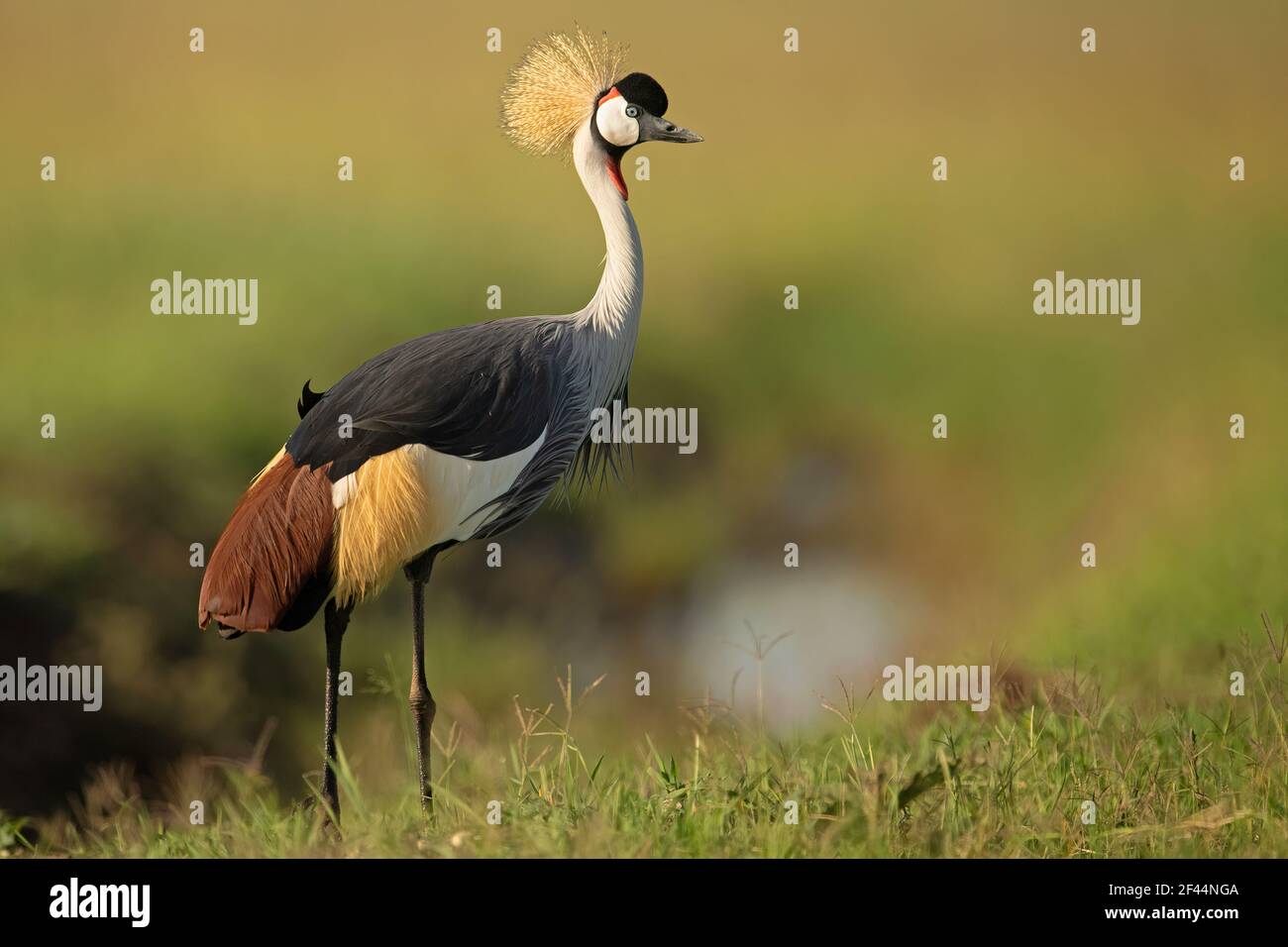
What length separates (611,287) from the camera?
528 cm

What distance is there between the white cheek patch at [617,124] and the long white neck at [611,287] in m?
0.06

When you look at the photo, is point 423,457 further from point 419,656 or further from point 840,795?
point 840,795

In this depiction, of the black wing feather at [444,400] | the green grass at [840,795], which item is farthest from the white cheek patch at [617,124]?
the green grass at [840,795]

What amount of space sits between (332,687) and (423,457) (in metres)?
0.84

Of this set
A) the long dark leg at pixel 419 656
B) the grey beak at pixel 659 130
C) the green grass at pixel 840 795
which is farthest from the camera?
the grey beak at pixel 659 130

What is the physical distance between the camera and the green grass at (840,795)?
392 cm

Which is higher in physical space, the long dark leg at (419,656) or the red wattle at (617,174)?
the red wattle at (617,174)

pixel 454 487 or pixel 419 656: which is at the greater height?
pixel 454 487

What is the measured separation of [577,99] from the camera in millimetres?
5555

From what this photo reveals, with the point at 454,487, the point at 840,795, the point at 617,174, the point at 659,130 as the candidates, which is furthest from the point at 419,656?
the point at 659,130

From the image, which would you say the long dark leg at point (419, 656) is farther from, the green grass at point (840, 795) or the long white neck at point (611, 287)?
the long white neck at point (611, 287)

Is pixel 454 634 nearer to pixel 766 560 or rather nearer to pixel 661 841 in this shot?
pixel 766 560

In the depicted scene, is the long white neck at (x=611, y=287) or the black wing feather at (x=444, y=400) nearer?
the black wing feather at (x=444, y=400)

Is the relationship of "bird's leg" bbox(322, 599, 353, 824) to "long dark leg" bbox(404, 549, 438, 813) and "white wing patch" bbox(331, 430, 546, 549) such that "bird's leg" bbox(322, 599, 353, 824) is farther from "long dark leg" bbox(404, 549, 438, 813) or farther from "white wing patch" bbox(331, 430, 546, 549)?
"white wing patch" bbox(331, 430, 546, 549)
